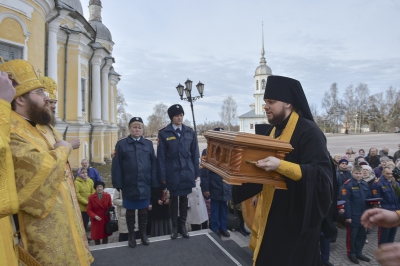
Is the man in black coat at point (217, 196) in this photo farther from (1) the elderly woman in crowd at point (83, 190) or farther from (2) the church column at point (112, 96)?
(2) the church column at point (112, 96)

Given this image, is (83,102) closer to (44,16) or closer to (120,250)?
(44,16)

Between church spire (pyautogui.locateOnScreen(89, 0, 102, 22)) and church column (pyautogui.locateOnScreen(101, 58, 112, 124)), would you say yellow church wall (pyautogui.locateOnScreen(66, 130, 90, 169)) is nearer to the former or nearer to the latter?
church column (pyautogui.locateOnScreen(101, 58, 112, 124))

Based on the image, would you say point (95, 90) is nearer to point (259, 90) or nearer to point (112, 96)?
point (112, 96)

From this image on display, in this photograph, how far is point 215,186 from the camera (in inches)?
237

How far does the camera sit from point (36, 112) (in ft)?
8.43

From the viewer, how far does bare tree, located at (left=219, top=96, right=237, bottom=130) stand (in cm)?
8212

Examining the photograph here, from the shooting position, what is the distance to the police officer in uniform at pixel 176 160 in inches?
190

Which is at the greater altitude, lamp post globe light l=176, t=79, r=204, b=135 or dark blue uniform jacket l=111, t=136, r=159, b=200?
lamp post globe light l=176, t=79, r=204, b=135

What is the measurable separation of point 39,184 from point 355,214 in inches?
219

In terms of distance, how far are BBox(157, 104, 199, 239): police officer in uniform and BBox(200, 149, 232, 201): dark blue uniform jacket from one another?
109 cm

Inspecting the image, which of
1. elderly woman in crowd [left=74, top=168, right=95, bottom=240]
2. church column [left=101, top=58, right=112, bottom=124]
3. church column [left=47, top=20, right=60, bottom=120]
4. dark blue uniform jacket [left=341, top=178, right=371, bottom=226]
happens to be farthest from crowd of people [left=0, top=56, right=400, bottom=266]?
church column [left=101, top=58, right=112, bottom=124]

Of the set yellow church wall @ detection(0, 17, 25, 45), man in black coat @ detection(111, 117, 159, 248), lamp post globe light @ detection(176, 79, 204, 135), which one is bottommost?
man in black coat @ detection(111, 117, 159, 248)

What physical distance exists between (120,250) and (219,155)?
122 inches

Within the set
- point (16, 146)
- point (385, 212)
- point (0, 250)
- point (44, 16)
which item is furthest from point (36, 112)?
point (44, 16)
